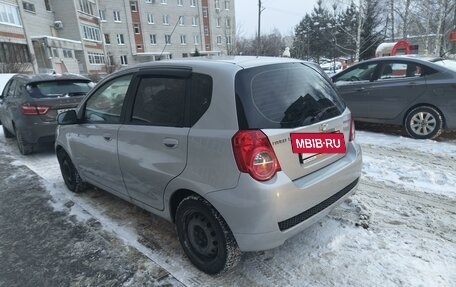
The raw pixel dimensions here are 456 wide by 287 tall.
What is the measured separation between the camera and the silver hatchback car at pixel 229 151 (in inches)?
93.0

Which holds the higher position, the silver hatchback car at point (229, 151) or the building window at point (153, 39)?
the building window at point (153, 39)

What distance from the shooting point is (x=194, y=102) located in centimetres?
266

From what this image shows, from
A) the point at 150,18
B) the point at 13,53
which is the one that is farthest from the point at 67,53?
the point at 150,18

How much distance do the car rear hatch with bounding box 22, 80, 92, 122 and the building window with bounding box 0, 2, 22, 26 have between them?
2937 centimetres

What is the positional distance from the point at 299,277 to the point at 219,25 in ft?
203

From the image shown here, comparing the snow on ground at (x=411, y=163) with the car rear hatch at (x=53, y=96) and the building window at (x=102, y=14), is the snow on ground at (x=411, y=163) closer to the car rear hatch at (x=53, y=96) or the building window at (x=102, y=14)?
the car rear hatch at (x=53, y=96)

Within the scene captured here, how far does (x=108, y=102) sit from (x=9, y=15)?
3483 cm

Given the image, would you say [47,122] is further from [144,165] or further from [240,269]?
[240,269]

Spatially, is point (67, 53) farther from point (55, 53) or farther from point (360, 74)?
point (360, 74)

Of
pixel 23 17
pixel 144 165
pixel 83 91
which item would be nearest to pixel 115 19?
pixel 23 17

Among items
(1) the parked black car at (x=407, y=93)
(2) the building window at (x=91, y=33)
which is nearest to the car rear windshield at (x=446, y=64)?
(1) the parked black car at (x=407, y=93)

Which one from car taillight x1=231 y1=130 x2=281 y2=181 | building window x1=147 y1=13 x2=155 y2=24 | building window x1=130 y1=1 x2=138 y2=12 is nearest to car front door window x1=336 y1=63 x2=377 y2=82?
car taillight x1=231 y1=130 x2=281 y2=181

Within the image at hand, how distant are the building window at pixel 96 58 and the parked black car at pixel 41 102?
3959cm

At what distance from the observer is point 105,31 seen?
48281 mm
